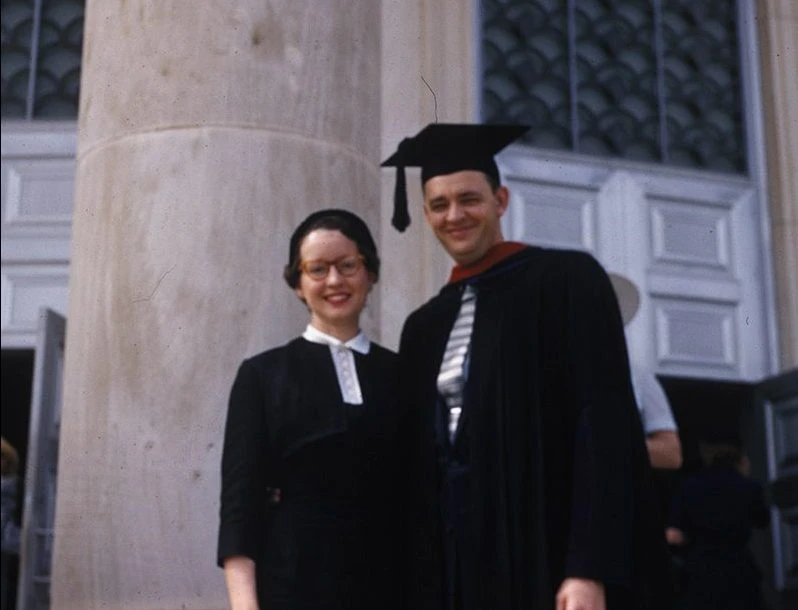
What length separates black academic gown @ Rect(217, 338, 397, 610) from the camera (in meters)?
3.29

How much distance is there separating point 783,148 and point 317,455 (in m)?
6.69

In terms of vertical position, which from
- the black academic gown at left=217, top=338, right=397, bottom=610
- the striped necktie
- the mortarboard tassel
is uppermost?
the mortarboard tassel

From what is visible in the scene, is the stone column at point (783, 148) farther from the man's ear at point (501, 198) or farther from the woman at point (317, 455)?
the woman at point (317, 455)

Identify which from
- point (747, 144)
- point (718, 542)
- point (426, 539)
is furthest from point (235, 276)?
point (747, 144)

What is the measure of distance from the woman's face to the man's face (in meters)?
0.23

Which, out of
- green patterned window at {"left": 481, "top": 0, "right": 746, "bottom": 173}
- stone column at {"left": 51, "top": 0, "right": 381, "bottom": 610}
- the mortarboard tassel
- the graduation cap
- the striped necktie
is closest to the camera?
the striped necktie

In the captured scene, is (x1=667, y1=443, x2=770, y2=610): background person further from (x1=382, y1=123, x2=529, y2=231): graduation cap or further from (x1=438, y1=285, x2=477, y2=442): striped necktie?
(x1=438, y1=285, x2=477, y2=442): striped necktie

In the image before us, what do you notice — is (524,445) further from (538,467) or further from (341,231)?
(341,231)

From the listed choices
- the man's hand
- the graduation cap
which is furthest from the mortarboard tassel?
the man's hand

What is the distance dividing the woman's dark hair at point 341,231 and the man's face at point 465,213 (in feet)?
0.57

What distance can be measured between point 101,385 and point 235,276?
591 mm

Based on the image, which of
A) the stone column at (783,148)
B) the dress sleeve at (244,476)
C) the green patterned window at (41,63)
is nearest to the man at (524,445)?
the dress sleeve at (244,476)

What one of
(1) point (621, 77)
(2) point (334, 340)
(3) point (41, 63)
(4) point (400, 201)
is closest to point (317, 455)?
(2) point (334, 340)

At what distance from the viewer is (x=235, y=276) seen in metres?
4.77
